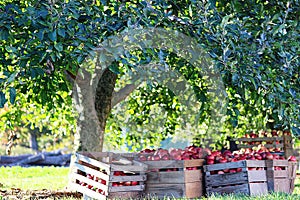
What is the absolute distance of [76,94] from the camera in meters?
6.25

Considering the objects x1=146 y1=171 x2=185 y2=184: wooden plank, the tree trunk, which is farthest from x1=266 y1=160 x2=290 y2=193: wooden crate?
the tree trunk

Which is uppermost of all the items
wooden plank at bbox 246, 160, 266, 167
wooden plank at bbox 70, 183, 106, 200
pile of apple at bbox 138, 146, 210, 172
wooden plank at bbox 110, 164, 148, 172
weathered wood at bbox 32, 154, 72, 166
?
weathered wood at bbox 32, 154, 72, 166

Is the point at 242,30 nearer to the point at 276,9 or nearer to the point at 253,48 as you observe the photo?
the point at 253,48

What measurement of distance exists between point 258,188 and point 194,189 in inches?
27.9

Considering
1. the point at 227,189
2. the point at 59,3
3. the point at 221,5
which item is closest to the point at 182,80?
the point at 221,5

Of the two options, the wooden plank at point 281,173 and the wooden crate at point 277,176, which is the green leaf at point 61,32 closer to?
the wooden crate at point 277,176

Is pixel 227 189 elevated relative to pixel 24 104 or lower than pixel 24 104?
lower

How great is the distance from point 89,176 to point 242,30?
7.24ft

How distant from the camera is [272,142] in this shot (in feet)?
26.3

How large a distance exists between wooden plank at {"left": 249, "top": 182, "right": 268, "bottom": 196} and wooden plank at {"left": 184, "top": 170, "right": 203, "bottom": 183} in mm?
577

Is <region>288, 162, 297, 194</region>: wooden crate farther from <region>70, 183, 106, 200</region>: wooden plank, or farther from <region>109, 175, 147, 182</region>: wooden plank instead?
<region>70, 183, 106, 200</region>: wooden plank

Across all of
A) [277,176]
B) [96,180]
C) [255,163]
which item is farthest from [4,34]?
[277,176]

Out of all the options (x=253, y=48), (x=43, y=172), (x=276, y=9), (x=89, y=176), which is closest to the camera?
(x=253, y=48)

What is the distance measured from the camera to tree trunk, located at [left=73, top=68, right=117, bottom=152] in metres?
6.14
